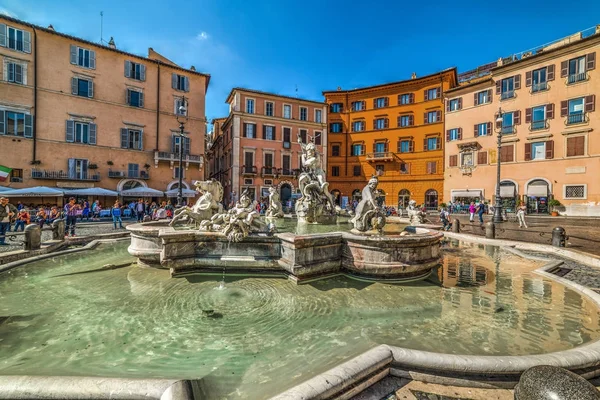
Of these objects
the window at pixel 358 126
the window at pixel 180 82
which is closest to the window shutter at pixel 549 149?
the window at pixel 358 126

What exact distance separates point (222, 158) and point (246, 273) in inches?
1365

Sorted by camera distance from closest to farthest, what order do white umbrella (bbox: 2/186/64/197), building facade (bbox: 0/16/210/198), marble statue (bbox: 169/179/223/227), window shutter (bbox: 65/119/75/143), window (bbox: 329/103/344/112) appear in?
marble statue (bbox: 169/179/223/227), white umbrella (bbox: 2/186/64/197), building facade (bbox: 0/16/210/198), window shutter (bbox: 65/119/75/143), window (bbox: 329/103/344/112)

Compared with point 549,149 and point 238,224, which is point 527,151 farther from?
point 238,224

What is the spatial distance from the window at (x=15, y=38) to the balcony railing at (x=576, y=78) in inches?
1757

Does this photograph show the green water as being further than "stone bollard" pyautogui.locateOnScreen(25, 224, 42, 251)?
No

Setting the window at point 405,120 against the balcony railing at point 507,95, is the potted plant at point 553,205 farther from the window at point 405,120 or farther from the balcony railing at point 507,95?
the window at point 405,120

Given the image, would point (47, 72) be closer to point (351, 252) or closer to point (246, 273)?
point (246, 273)

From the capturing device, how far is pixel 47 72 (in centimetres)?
2206

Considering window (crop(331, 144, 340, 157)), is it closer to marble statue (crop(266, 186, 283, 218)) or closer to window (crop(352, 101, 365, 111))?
window (crop(352, 101, 365, 111))

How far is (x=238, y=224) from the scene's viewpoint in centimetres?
531

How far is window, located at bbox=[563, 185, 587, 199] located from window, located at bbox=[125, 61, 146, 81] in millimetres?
39404

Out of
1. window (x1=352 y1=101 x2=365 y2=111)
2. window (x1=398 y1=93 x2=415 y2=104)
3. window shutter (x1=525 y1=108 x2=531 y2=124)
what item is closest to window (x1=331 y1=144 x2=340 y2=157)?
window (x1=352 y1=101 x2=365 y2=111)

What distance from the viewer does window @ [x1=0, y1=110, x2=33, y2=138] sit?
20438 millimetres

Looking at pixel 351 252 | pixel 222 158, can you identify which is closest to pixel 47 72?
pixel 222 158
